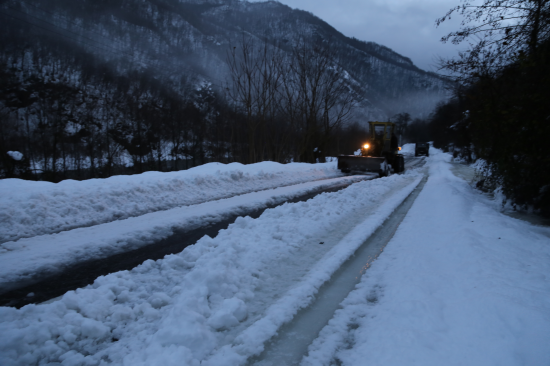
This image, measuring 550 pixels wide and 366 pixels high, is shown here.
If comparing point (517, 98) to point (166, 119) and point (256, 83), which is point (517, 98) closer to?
point (256, 83)

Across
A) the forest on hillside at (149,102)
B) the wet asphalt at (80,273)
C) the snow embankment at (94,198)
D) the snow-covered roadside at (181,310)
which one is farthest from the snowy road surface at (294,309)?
the forest on hillside at (149,102)

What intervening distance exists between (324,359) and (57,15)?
16522cm

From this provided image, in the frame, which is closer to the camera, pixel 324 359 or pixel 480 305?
pixel 324 359

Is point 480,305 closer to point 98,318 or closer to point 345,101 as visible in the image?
point 98,318

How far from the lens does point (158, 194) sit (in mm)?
8297

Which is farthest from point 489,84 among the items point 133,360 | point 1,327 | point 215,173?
point 1,327

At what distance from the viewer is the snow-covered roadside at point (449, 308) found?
2.30 m

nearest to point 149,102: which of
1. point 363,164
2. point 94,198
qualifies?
point 363,164

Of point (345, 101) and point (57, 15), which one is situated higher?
point (57, 15)

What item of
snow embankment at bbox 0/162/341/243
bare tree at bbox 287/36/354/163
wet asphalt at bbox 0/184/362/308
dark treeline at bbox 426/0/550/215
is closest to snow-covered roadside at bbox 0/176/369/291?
wet asphalt at bbox 0/184/362/308

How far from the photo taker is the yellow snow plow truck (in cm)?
1795

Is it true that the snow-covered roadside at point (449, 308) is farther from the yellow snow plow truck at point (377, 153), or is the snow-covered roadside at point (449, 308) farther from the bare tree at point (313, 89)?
the bare tree at point (313, 89)

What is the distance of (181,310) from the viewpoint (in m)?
2.59

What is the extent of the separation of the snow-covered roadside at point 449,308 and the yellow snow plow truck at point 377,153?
42.8 ft
